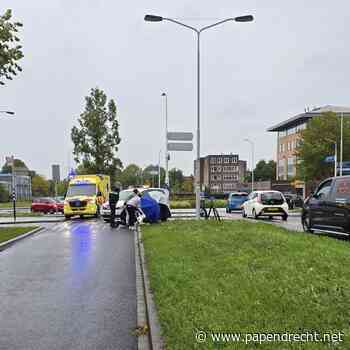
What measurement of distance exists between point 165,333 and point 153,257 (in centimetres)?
490

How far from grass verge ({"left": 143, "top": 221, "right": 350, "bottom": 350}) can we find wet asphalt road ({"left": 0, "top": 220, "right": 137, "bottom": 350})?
0.58 metres

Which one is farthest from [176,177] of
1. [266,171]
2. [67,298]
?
[67,298]

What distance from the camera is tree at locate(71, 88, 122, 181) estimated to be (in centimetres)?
4234

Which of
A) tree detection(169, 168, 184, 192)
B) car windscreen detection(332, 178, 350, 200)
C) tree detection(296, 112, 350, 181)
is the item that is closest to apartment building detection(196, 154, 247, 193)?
tree detection(169, 168, 184, 192)

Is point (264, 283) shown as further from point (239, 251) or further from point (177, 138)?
point (177, 138)

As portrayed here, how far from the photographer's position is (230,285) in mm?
6117

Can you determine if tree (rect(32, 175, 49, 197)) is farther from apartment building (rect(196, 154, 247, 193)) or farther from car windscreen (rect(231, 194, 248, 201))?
car windscreen (rect(231, 194, 248, 201))

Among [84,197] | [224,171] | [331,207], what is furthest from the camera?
[224,171]

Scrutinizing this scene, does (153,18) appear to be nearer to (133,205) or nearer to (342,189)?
(133,205)

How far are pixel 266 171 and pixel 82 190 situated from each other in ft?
376

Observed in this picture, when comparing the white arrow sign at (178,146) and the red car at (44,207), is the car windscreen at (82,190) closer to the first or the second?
the white arrow sign at (178,146)

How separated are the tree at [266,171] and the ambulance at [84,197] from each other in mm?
109360

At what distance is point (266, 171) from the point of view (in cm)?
13588

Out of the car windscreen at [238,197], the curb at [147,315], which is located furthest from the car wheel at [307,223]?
the car windscreen at [238,197]
